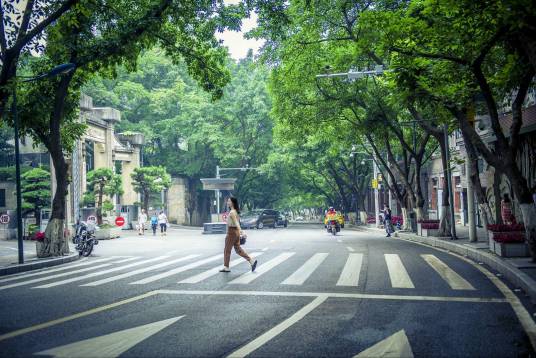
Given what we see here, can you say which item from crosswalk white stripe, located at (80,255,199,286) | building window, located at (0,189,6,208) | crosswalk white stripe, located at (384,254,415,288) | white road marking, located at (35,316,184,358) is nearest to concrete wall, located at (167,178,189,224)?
building window, located at (0,189,6,208)

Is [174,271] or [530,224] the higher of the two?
[530,224]

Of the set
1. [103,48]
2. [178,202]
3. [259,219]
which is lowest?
[259,219]

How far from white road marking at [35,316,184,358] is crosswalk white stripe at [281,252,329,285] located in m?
4.19

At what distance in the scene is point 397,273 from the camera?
37.2ft

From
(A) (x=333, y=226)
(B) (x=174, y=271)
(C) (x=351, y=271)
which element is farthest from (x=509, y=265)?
(A) (x=333, y=226)

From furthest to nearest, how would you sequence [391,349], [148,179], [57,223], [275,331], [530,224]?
[148,179] → [57,223] → [530,224] → [275,331] → [391,349]

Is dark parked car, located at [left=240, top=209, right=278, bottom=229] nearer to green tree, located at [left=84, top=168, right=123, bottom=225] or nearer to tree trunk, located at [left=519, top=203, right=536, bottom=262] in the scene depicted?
green tree, located at [left=84, top=168, right=123, bottom=225]

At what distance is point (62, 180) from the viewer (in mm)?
17531

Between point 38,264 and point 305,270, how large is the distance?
825 cm

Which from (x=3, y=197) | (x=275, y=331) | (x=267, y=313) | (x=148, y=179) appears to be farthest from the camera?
(x=148, y=179)

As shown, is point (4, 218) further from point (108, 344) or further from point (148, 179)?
point (108, 344)

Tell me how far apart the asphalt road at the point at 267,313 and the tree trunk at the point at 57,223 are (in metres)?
4.62

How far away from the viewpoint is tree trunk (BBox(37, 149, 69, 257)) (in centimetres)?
1709

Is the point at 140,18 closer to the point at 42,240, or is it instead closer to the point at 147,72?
the point at 42,240
